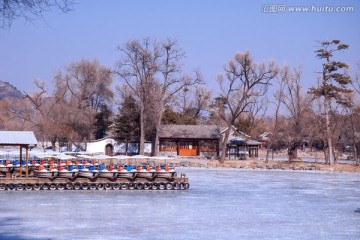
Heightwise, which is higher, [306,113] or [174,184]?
[306,113]

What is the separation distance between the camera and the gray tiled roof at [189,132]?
6788 centimetres

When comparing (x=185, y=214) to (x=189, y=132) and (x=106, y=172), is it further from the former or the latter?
(x=189, y=132)

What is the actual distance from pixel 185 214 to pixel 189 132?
47738 millimetres

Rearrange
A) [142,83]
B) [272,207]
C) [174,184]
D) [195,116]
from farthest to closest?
[195,116] → [142,83] → [174,184] → [272,207]

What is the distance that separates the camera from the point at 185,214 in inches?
817

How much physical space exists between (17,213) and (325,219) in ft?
36.1

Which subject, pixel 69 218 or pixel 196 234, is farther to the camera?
pixel 69 218

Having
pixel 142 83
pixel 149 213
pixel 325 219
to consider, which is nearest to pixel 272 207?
pixel 325 219

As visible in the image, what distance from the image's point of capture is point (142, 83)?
2569 inches

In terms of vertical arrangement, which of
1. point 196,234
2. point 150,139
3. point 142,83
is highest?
point 142,83

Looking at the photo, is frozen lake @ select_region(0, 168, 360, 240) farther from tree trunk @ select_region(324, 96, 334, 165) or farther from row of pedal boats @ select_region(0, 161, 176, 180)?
tree trunk @ select_region(324, 96, 334, 165)

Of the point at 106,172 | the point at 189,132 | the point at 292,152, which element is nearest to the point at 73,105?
the point at 189,132

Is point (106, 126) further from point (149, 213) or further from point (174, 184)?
point (149, 213)

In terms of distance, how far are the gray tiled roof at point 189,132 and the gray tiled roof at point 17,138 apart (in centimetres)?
3794
